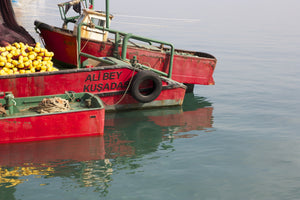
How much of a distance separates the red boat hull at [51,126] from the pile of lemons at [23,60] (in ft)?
7.01

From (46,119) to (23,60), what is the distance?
2597 millimetres

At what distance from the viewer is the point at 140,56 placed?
12.1m

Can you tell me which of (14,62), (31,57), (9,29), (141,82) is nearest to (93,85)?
(141,82)

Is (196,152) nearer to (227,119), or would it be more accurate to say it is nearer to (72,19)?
(227,119)

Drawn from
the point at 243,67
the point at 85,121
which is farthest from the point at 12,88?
the point at 243,67

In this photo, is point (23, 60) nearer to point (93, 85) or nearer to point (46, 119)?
point (93, 85)

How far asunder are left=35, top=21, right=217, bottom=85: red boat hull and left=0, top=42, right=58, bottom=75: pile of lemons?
1809 millimetres

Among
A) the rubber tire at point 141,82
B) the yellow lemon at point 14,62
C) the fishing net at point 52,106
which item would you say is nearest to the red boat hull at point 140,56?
the rubber tire at point 141,82

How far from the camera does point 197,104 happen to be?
12.7 metres

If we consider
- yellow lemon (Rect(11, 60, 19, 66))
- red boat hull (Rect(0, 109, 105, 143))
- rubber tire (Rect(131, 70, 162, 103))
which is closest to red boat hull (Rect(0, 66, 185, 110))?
rubber tire (Rect(131, 70, 162, 103))

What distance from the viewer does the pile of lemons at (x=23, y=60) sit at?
31.7 feet

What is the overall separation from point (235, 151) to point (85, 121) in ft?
11.2

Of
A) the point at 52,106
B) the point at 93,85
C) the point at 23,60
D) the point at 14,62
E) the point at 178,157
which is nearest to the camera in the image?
the point at 178,157

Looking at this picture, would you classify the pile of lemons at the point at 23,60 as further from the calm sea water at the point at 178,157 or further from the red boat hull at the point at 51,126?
the calm sea water at the point at 178,157
